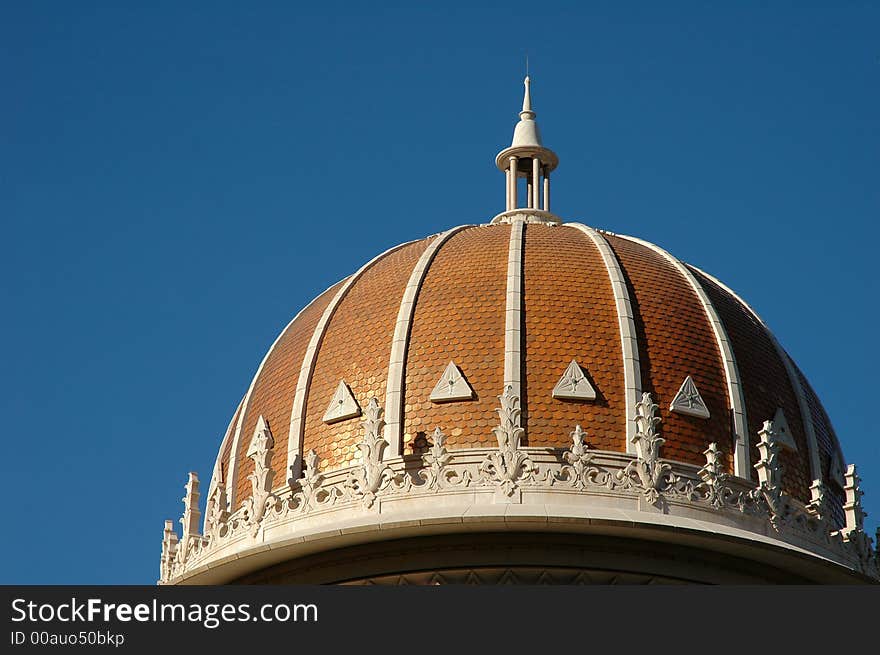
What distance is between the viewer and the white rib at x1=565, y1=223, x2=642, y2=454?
53562mm

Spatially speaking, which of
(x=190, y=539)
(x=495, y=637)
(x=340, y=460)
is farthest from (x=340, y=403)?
(x=495, y=637)

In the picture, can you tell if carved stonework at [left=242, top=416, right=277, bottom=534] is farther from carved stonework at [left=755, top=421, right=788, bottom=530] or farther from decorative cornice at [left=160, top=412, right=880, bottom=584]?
carved stonework at [left=755, top=421, right=788, bottom=530]

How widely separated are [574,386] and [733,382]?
Result: 411cm

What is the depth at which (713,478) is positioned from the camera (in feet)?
174

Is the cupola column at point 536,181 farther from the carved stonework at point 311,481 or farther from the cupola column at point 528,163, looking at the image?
the carved stonework at point 311,481

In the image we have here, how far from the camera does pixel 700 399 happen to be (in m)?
54.6


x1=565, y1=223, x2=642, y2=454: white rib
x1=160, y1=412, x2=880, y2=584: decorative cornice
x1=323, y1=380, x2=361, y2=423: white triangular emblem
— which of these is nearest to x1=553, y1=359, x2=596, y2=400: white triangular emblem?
x1=565, y1=223, x2=642, y2=454: white rib

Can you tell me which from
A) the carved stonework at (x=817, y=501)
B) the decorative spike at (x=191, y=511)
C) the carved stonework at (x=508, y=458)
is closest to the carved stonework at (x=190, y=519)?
the decorative spike at (x=191, y=511)

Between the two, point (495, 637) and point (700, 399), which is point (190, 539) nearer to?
point (700, 399)

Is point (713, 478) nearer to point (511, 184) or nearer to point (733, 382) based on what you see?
point (733, 382)

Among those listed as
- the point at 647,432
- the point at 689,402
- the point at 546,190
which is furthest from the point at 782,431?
the point at 546,190

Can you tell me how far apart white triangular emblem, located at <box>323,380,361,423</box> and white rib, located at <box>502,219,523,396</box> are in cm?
343

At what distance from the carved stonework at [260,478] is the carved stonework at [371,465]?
7.33ft

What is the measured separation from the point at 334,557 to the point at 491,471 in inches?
148
